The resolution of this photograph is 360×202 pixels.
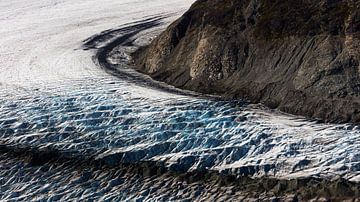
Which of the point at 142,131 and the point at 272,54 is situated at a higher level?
the point at 272,54

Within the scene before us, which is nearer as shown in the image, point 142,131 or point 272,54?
point 142,131

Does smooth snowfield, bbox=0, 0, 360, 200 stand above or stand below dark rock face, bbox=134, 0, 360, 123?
below

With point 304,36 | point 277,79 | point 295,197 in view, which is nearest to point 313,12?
point 304,36

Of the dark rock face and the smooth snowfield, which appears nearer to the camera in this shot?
the smooth snowfield
